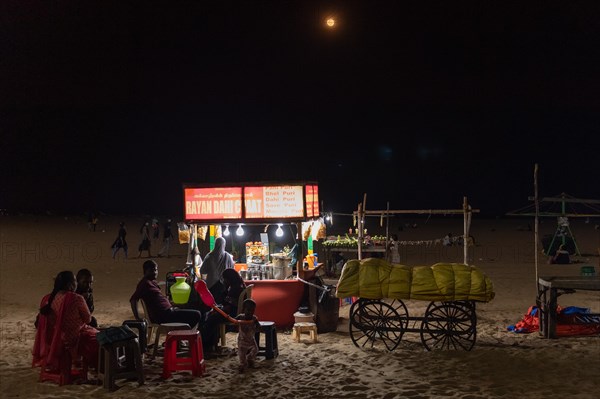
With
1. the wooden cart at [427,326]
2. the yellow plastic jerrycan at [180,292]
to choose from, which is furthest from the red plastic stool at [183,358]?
the wooden cart at [427,326]

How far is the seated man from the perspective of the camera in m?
8.88

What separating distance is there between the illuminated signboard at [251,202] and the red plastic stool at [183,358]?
3.70 metres

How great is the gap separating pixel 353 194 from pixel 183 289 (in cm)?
7963

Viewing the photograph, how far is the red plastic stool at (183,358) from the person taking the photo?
8016 millimetres

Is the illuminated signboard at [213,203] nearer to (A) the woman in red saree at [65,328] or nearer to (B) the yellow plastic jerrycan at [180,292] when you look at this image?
(B) the yellow plastic jerrycan at [180,292]

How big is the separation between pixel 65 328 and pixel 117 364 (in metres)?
0.78

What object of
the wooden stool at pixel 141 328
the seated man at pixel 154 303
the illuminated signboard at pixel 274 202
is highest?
the illuminated signboard at pixel 274 202

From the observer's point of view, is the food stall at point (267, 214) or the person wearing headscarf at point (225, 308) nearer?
the person wearing headscarf at point (225, 308)

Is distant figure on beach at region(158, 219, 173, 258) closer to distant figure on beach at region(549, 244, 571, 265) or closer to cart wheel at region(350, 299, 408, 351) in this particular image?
distant figure on beach at region(549, 244, 571, 265)

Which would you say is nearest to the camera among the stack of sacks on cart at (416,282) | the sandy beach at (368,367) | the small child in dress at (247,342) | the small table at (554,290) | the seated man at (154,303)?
the sandy beach at (368,367)

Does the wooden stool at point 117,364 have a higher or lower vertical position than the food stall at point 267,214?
lower

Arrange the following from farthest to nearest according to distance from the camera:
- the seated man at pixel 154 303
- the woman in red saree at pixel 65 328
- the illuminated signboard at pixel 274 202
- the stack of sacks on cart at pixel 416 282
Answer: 1. the illuminated signboard at pixel 274 202
2. the stack of sacks on cart at pixel 416 282
3. the seated man at pixel 154 303
4. the woman in red saree at pixel 65 328

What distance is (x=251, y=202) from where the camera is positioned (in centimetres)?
1154

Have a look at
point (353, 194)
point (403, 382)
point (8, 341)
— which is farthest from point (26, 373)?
point (353, 194)
